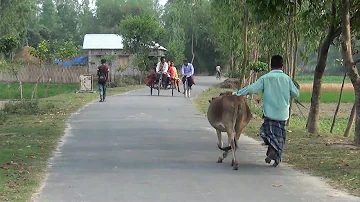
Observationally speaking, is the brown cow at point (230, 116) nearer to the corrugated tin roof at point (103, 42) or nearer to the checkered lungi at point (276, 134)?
the checkered lungi at point (276, 134)

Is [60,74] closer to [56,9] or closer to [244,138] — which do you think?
[244,138]

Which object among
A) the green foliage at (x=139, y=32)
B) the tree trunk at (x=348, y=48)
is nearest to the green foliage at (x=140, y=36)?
the green foliage at (x=139, y=32)

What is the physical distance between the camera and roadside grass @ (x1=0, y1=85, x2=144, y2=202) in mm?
9688

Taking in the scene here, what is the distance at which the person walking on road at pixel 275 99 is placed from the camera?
37.1 feet

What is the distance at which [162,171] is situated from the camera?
1087cm

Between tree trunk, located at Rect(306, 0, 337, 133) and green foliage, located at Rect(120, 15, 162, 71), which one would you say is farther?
green foliage, located at Rect(120, 15, 162, 71)

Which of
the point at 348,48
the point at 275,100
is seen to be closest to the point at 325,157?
the point at 275,100

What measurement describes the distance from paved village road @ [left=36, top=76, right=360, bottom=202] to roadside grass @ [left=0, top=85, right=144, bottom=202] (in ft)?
0.89

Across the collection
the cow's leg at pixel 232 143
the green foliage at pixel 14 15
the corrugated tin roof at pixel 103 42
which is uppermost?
the green foliage at pixel 14 15

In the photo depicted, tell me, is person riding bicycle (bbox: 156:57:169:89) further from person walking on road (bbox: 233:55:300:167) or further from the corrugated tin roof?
the corrugated tin roof

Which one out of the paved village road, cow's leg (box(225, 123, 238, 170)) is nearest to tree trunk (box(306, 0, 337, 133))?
the paved village road

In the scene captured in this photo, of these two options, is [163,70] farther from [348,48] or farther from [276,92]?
[276,92]

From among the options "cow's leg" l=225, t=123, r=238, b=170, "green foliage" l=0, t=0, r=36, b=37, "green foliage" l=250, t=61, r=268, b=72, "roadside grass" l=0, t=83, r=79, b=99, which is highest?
"green foliage" l=0, t=0, r=36, b=37

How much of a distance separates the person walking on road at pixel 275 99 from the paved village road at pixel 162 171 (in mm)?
475
